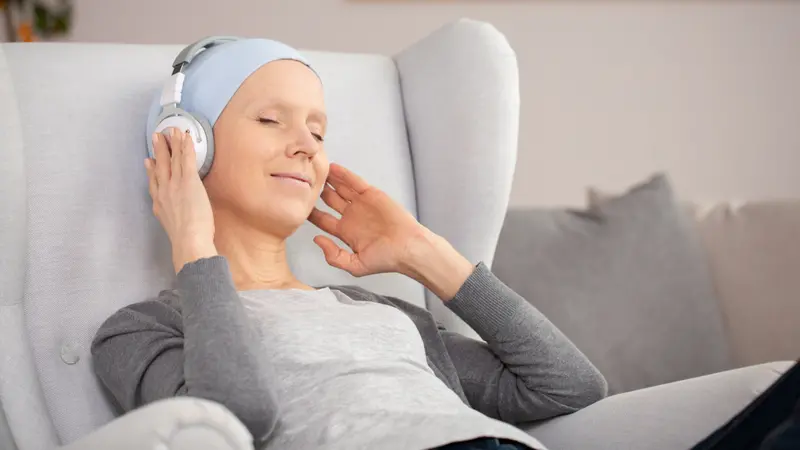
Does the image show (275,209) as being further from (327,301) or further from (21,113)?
(21,113)

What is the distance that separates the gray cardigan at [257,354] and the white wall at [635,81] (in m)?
1.52

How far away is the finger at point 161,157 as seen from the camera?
3.75 feet

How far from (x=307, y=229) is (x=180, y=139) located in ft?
1.05

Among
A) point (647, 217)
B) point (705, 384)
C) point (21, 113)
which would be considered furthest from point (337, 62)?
point (647, 217)

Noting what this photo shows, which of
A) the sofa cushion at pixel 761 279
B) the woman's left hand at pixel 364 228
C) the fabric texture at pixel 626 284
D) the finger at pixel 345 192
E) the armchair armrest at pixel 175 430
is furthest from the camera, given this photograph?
the sofa cushion at pixel 761 279

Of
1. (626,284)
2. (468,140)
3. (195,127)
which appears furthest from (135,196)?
(626,284)

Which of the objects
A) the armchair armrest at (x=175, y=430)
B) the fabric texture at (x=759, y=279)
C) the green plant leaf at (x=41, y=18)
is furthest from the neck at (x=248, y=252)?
the green plant leaf at (x=41, y=18)

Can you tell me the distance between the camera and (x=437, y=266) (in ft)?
4.05

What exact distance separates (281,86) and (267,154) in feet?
0.33

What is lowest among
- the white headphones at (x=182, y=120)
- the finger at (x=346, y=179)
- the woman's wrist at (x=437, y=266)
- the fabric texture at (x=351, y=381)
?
the fabric texture at (x=351, y=381)

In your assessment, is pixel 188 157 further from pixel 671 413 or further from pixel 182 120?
pixel 671 413

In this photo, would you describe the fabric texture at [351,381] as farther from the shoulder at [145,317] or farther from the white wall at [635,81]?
the white wall at [635,81]

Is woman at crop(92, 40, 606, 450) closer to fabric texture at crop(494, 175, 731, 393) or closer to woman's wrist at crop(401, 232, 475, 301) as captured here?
woman's wrist at crop(401, 232, 475, 301)

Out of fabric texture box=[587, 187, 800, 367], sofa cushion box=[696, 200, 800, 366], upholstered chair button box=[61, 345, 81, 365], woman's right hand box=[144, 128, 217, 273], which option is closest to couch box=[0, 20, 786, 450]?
upholstered chair button box=[61, 345, 81, 365]
